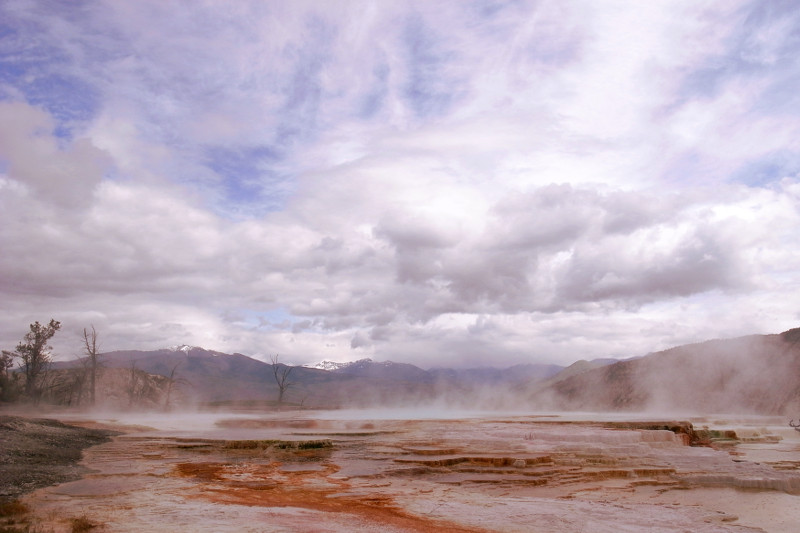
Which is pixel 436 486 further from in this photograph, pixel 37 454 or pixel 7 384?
pixel 7 384

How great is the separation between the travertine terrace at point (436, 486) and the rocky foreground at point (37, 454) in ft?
2.22

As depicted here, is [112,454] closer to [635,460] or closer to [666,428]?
[635,460]

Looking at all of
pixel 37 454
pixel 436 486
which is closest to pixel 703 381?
pixel 436 486

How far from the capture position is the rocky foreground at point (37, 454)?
45.0 ft

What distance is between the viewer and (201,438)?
2583cm

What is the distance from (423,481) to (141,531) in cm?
847

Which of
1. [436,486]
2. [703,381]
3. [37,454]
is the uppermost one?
[703,381]

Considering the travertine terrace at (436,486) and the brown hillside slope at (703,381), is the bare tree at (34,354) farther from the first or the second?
the brown hillside slope at (703,381)

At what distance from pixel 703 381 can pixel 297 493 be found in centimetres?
8443

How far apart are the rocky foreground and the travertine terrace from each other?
2.22 feet

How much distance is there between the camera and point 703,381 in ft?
270

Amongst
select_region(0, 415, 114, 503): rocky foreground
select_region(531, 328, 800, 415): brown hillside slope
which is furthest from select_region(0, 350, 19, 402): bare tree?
select_region(531, 328, 800, 415): brown hillside slope

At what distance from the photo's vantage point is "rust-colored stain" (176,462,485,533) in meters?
11.1

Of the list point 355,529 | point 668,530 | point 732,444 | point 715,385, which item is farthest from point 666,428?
point 715,385
